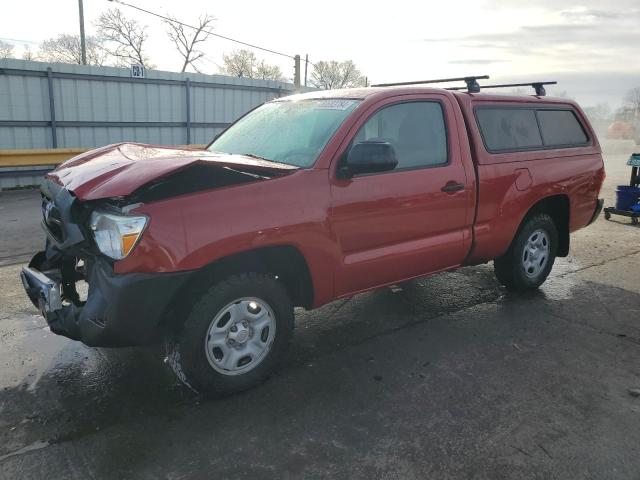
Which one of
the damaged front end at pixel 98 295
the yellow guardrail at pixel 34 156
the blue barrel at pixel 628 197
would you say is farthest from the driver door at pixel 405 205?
the yellow guardrail at pixel 34 156

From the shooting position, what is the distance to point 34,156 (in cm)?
1087

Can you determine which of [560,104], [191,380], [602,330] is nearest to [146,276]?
[191,380]

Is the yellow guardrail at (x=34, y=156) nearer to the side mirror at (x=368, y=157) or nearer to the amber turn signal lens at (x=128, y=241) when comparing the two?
the side mirror at (x=368, y=157)

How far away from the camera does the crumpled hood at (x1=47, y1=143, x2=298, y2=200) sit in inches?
111

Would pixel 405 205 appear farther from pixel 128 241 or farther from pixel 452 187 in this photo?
pixel 128 241

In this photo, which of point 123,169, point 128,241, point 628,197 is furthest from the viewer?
point 628,197

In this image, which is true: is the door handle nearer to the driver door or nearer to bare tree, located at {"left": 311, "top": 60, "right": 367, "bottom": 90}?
the driver door

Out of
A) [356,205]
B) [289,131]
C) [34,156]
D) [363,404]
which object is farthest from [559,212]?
[34,156]

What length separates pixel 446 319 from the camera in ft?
15.1

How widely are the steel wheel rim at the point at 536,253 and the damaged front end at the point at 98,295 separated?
3.56m

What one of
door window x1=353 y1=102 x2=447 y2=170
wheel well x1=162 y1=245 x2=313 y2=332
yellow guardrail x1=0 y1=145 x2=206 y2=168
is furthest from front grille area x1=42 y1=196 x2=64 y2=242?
yellow guardrail x1=0 y1=145 x2=206 y2=168

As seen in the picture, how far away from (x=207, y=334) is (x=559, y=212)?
3.94 metres

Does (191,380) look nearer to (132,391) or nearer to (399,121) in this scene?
(132,391)

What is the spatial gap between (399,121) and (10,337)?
3.41m
